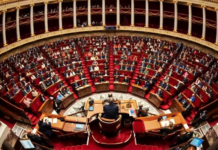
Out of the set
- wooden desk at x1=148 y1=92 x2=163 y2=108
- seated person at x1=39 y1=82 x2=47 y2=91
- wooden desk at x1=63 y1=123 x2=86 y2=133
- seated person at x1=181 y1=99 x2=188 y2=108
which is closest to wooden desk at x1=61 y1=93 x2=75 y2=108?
seated person at x1=39 y1=82 x2=47 y2=91

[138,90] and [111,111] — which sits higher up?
[138,90]

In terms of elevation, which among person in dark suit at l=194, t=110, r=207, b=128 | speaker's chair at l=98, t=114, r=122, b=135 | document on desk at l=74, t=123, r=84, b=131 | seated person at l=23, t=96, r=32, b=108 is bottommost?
speaker's chair at l=98, t=114, r=122, b=135

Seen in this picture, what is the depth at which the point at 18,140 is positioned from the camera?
10070mm

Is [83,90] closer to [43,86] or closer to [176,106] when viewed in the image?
[43,86]

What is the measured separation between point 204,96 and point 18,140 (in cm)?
1223

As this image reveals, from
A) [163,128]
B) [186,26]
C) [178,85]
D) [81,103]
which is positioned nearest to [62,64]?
[81,103]

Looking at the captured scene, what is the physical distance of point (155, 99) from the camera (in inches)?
687

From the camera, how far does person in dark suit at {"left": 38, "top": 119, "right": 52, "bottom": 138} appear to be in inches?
480

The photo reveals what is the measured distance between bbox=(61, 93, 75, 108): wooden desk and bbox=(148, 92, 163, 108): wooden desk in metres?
5.95

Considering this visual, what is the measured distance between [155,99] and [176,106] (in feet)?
5.54

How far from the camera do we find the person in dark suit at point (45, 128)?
40.0 feet

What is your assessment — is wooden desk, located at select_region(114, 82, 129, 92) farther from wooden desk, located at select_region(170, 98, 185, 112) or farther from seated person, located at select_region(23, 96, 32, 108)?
seated person, located at select_region(23, 96, 32, 108)

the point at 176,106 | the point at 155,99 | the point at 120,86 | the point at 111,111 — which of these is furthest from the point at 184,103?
the point at 111,111

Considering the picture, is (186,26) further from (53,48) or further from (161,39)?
(53,48)
